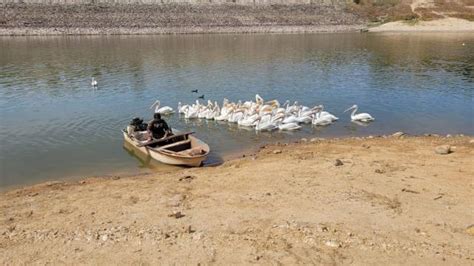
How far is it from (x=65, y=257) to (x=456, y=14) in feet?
292

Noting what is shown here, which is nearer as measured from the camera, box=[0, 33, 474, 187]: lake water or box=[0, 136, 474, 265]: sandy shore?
box=[0, 136, 474, 265]: sandy shore

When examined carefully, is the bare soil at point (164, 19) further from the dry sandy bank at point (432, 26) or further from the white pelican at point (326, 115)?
the white pelican at point (326, 115)

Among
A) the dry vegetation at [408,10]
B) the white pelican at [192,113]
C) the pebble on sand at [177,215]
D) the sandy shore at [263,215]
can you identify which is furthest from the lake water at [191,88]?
the dry vegetation at [408,10]

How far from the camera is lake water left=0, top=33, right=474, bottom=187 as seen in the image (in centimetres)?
1728

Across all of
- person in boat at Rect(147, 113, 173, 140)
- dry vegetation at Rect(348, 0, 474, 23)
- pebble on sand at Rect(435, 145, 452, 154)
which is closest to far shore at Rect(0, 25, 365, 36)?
dry vegetation at Rect(348, 0, 474, 23)

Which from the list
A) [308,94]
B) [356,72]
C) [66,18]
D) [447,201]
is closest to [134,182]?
[447,201]

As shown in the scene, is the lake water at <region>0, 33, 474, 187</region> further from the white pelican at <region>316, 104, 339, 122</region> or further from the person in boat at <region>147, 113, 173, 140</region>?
the person in boat at <region>147, 113, 173, 140</region>

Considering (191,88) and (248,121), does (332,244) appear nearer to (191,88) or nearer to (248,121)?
(248,121)

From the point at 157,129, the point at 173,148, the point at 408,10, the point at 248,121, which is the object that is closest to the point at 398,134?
the point at 248,121

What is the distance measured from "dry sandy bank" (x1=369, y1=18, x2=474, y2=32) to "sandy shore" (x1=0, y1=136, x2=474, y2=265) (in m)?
70.2

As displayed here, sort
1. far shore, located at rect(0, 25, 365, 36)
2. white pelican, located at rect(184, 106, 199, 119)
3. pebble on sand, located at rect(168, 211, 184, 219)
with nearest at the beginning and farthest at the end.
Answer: pebble on sand, located at rect(168, 211, 184, 219)
white pelican, located at rect(184, 106, 199, 119)
far shore, located at rect(0, 25, 365, 36)

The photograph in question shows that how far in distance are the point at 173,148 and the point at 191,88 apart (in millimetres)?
13769

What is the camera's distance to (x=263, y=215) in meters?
9.84

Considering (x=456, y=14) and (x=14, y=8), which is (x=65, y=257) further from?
(x=456, y=14)
